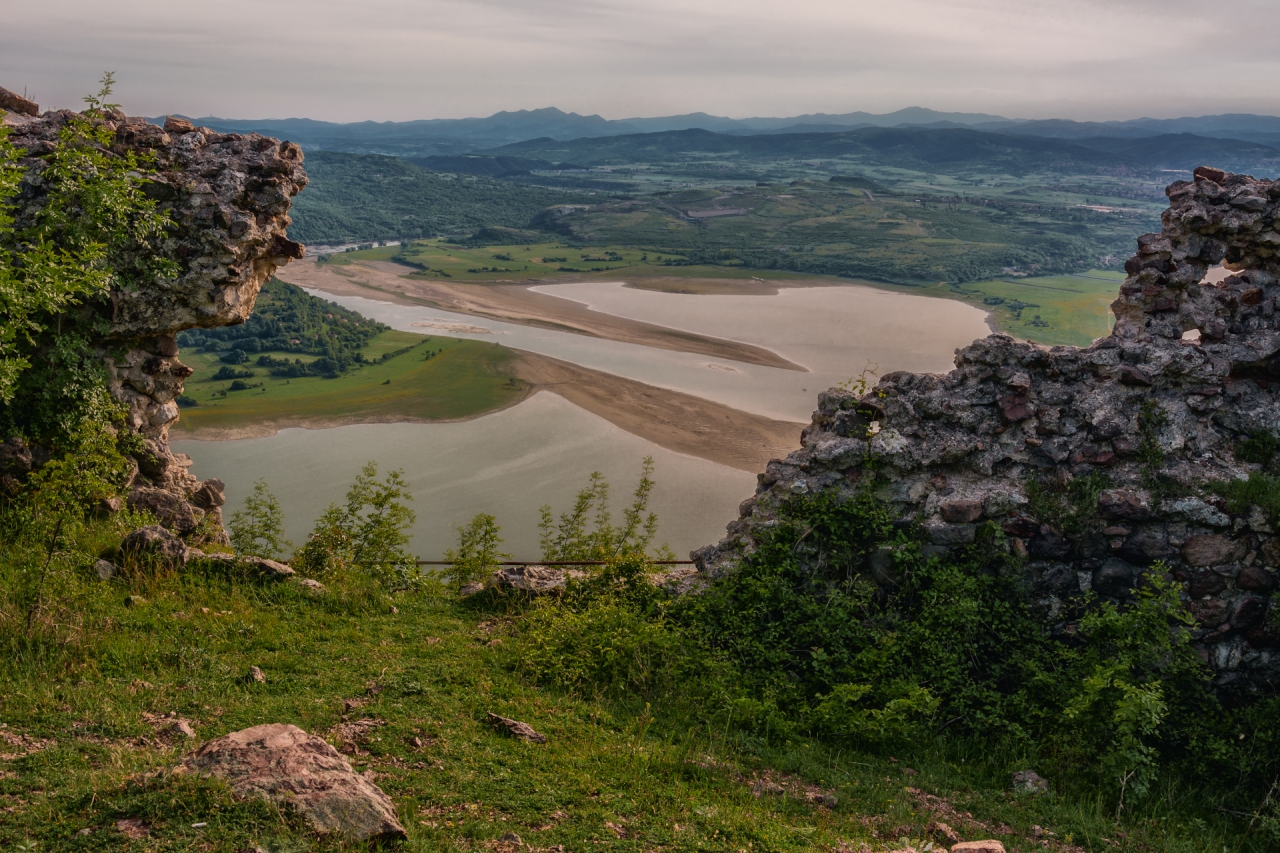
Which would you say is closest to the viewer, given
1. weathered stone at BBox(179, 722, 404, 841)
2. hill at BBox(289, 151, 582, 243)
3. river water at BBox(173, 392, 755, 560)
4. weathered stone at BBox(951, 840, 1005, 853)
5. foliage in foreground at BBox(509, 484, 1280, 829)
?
weathered stone at BBox(179, 722, 404, 841)

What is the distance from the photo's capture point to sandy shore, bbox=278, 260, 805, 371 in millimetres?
34531

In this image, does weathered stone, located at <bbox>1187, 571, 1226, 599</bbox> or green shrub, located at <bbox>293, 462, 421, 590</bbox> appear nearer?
weathered stone, located at <bbox>1187, 571, 1226, 599</bbox>

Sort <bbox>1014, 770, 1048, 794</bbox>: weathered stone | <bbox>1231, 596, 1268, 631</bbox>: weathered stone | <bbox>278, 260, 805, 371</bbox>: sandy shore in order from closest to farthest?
<bbox>1014, 770, 1048, 794</bbox>: weathered stone, <bbox>1231, 596, 1268, 631</bbox>: weathered stone, <bbox>278, 260, 805, 371</bbox>: sandy shore

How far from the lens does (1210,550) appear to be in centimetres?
712

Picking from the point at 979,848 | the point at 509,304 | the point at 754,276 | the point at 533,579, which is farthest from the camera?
the point at 754,276

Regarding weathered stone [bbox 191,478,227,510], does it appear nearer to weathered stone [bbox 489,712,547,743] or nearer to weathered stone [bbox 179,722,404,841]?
weathered stone [bbox 489,712,547,743]

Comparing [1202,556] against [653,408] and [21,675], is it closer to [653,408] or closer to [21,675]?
[21,675]

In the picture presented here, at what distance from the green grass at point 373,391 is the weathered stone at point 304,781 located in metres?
20.1

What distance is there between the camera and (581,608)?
27.0 ft

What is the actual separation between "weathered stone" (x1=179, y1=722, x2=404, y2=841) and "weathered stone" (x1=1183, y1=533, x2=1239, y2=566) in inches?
263

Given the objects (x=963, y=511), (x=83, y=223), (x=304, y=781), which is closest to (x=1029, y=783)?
(x=963, y=511)

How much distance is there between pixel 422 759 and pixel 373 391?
76.4ft

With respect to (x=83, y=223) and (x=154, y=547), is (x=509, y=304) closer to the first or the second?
(x=83, y=223)

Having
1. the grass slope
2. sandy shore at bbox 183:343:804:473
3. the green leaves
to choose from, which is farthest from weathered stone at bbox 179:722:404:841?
sandy shore at bbox 183:343:804:473
